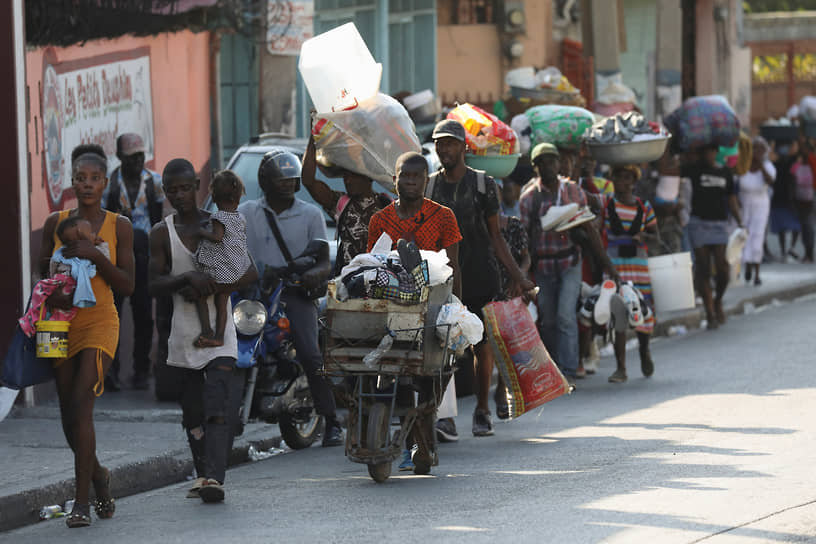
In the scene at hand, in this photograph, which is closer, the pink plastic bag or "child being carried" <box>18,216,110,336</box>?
"child being carried" <box>18,216,110,336</box>

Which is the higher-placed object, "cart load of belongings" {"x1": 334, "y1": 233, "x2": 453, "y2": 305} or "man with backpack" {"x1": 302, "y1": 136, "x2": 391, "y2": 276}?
"man with backpack" {"x1": 302, "y1": 136, "x2": 391, "y2": 276}

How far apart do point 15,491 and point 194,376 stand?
1029mm

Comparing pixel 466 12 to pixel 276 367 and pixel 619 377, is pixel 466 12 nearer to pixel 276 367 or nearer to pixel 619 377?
pixel 619 377

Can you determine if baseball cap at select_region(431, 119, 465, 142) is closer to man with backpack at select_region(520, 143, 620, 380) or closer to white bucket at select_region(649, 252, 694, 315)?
man with backpack at select_region(520, 143, 620, 380)

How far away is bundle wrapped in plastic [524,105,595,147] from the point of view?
13930 millimetres

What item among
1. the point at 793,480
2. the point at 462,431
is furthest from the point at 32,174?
the point at 793,480

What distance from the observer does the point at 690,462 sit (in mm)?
8570

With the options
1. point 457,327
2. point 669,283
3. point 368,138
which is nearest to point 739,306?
point 669,283

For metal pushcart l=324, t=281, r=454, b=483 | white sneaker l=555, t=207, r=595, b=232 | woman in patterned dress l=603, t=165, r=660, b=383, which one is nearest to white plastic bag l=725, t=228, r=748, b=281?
woman in patterned dress l=603, t=165, r=660, b=383

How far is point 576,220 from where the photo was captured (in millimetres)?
12242

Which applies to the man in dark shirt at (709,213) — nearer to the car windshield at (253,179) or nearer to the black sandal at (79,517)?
the car windshield at (253,179)

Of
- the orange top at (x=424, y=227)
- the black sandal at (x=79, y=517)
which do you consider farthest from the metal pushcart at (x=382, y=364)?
the black sandal at (x=79, y=517)

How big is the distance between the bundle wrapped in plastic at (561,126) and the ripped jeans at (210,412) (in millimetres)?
6482

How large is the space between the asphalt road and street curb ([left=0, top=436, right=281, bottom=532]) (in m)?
0.12
